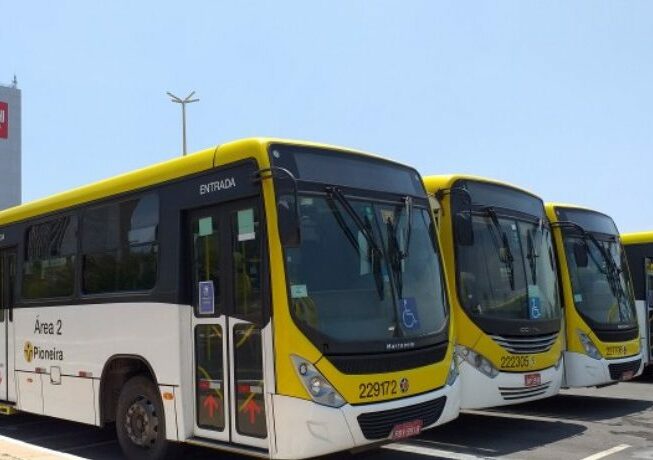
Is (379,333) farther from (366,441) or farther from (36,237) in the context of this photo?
(36,237)

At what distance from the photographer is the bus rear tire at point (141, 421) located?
7.46 m

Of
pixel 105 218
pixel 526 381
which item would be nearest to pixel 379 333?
pixel 526 381

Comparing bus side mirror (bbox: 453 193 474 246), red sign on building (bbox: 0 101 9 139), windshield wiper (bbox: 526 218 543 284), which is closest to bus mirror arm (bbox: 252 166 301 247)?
bus side mirror (bbox: 453 193 474 246)

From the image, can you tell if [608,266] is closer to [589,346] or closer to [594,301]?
[594,301]

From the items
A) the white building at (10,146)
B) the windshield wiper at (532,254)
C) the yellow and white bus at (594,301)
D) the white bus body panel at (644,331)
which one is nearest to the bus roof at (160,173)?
the windshield wiper at (532,254)

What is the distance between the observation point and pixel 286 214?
628 centimetres

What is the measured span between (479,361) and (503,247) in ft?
5.41

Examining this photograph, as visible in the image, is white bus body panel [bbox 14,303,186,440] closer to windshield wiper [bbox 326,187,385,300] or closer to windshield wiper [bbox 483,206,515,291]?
windshield wiper [bbox 326,187,385,300]

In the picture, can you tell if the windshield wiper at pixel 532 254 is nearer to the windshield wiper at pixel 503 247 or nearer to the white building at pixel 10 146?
the windshield wiper at pixel 503 247

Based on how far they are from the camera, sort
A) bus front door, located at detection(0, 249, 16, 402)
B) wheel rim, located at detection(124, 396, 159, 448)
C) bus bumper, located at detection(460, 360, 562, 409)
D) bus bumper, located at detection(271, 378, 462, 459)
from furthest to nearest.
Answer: bus front door, located at detection(0, 249, 16, 402)
bus bumper, located at detection(460, 360, 562, 409)
wheel rim, located at detection(124, 396, 159, 448)
bus bumper, located at detection(271, 378, 462, 459)

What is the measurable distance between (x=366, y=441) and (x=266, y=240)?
1.93 meters

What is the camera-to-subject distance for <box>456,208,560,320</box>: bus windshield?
29.8ft

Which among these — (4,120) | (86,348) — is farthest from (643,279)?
(4,120)

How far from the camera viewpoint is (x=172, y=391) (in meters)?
7.20
